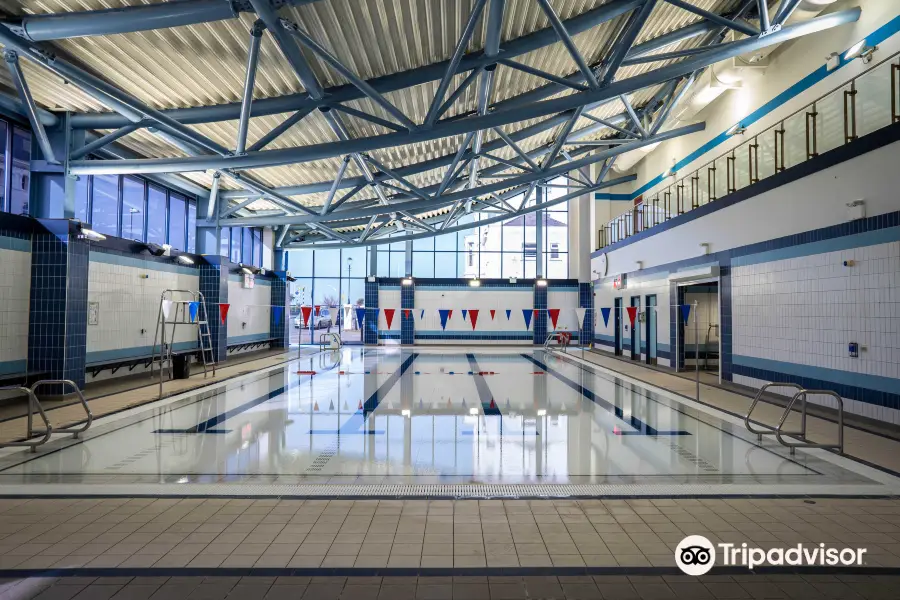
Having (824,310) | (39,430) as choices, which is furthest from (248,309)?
(824,310)

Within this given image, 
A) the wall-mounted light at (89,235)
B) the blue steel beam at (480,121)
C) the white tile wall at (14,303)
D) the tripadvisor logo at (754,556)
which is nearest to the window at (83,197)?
the wall-mounted light at (89,235)

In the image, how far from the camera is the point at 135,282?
1101 centimetres

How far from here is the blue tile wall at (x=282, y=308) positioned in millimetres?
19516

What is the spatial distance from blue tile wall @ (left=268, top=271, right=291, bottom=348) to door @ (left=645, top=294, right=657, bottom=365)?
43.0 feet

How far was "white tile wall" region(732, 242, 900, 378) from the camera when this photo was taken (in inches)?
250

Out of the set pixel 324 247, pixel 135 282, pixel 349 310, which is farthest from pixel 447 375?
pixel 349 310

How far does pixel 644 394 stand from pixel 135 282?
1083cm

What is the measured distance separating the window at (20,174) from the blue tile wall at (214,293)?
210 inches

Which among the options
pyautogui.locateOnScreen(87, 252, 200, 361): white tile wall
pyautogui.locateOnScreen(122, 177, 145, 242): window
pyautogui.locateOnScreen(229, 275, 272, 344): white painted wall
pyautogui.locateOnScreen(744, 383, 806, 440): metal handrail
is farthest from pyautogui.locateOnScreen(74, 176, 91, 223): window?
pyautogui.locateOnScreen(744, 383, 806, 440): metal handrail

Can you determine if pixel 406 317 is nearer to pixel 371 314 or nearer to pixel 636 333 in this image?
pixel 371 314

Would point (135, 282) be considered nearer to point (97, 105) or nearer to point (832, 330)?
point (97, 105)

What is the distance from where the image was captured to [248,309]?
17.0 meters

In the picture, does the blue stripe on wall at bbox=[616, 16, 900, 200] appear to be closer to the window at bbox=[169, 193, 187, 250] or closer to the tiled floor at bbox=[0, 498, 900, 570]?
the tiled floor at bbox=[0, 498, 900, 570]

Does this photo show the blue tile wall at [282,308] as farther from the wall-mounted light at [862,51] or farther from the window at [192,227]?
the wall-mounted light at [862,51]
